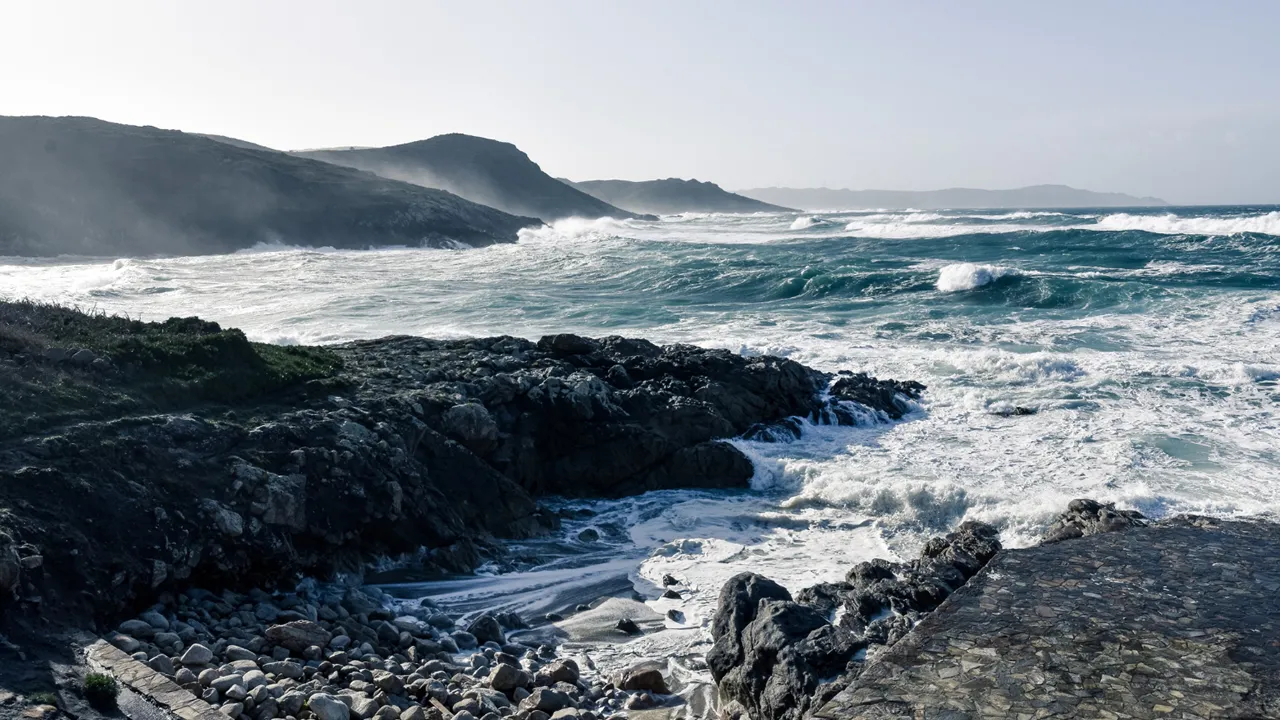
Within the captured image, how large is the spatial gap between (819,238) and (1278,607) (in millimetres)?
56982

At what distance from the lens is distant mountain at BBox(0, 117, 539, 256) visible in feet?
185

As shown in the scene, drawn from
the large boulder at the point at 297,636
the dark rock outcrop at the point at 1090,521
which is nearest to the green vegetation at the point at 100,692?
the large boulder at the point at 297,636

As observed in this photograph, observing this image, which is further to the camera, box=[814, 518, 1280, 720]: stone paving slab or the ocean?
the ocean

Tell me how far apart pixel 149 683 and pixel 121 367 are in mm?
6549

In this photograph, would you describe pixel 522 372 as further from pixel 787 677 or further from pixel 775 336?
pixel 775 336

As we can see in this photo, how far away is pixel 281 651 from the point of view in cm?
761

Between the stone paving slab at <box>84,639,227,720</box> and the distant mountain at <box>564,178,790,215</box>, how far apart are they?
6304 inches

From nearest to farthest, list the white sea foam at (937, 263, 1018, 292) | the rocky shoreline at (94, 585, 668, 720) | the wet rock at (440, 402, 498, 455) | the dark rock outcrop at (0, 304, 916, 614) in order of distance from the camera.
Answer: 1. the rocky shoreline at (94, 585, 668, 720)
2. the dark rock outcrop at (0, 304, 916, 614)
3. the wet rock at (440, 402, 498, 455)
4. the white sea foam at (937, 263, 1018, 292)

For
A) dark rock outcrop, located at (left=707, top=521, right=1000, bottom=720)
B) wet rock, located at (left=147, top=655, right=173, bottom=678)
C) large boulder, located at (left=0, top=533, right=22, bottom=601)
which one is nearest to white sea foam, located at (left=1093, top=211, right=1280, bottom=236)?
dark rock outcrop, located at (left=707, top=521, right=1000, bottom=720)

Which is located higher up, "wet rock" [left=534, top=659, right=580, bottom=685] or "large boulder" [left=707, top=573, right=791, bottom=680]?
"large boulder" [left=707, top=573, right=791, bottom=680]

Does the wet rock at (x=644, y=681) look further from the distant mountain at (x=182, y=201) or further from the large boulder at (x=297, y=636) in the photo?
the distant mountain at (x=182, y=201)

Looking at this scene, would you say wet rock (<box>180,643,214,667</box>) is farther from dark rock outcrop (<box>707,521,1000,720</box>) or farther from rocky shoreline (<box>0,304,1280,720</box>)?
dark rock outcrop (<box>707,521,1000,720</box>)

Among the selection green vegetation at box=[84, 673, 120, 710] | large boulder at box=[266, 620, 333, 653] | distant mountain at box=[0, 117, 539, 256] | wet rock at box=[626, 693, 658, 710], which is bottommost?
wet rock at box=[626, 693, 658, 710]

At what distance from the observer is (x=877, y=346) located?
23219 mm
